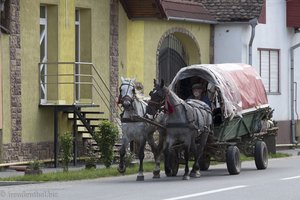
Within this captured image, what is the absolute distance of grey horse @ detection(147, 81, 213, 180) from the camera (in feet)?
76.2

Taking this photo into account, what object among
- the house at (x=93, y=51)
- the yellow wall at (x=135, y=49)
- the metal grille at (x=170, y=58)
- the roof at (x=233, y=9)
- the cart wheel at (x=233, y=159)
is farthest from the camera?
the roof at (x=233, y=9)

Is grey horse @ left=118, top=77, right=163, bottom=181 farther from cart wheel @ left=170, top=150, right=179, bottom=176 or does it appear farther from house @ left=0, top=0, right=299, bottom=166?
house @ left=0, top=0, right=299, bottom=166

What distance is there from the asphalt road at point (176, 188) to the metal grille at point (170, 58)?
34.4 feet

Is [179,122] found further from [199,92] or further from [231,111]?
[199,92]

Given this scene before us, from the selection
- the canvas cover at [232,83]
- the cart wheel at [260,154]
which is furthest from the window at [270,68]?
the cart wheel at [260,154]

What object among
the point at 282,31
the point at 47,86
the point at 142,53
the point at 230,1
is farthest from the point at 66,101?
the point at 282,31

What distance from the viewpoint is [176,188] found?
818 inches

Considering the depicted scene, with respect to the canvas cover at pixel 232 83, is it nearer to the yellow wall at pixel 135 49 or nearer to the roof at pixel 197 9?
the roof at pixel 197 9

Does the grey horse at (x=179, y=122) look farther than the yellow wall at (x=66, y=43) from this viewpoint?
No

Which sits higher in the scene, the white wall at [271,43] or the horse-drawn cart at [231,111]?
the white wall at [271,43]

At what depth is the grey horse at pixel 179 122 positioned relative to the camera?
915 inches

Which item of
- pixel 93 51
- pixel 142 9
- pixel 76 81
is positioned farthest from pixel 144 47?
pixel 76 81

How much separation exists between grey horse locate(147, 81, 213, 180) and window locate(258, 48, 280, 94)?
1552cm

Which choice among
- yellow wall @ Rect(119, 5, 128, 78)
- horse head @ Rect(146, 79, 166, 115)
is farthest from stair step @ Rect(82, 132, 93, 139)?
horse head @ Rect(146, 79, 166, 115)
